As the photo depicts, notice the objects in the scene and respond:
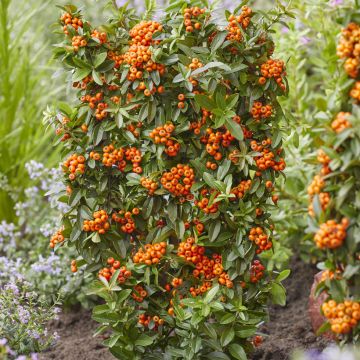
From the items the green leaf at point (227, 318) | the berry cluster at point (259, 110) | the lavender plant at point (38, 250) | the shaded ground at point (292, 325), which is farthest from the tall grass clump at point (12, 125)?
the green leaf at point (227, 318)

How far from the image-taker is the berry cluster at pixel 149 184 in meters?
2.61

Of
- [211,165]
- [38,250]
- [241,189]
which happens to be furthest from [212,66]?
[38,250]

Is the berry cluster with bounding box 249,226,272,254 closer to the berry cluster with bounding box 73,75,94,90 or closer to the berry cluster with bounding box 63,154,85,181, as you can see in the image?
the berry cluster with bounding box 63,154,85,181

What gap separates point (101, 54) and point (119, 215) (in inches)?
26.2

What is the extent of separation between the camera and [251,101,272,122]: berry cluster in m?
2.59

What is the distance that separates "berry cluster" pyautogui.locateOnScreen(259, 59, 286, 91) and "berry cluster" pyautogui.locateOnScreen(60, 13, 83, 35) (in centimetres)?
77

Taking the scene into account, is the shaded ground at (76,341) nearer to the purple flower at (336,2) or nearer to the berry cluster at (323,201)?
the berry cluster at (323,201)

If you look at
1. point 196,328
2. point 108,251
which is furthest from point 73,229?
point 196,328

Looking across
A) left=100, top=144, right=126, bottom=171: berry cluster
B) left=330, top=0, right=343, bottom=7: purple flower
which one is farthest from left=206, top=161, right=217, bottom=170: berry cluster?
left=330, top=0, right=343, bottom=7: purple flower

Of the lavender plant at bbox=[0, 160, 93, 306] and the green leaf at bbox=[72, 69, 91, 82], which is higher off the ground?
the green leaf at bbox=[72, 69, 91, 82]

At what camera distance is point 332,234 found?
2.10m

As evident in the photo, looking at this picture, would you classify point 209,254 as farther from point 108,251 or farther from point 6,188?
point 6,188

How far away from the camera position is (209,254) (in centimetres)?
274

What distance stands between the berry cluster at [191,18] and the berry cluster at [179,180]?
542 mm
